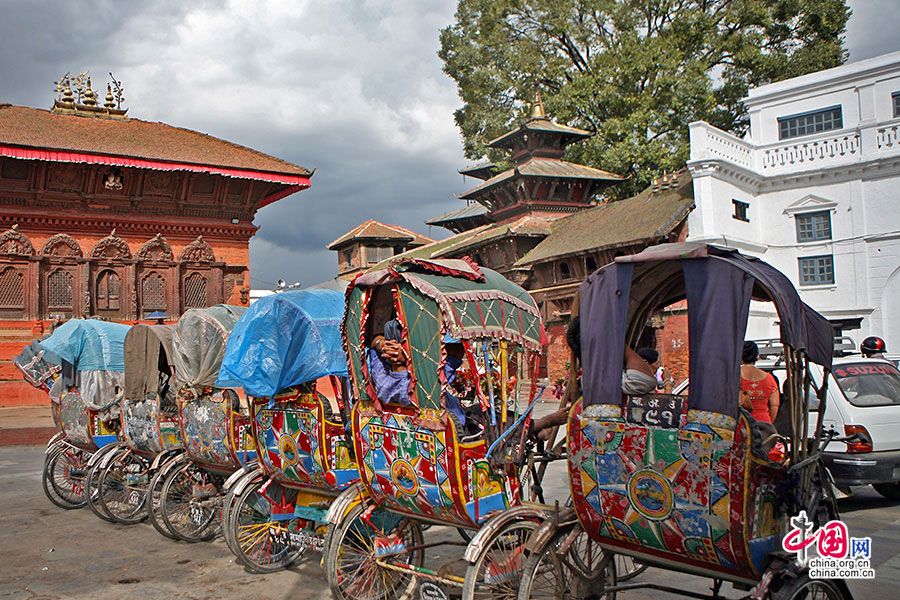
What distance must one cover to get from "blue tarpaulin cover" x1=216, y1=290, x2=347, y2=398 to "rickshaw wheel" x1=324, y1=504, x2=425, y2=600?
A: 1288 mm

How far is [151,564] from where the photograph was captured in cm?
714

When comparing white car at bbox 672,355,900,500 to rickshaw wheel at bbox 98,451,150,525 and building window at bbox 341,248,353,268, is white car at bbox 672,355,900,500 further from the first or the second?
building window at bbox 341,248,353,268

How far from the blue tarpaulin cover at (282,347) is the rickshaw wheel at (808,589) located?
3.79m

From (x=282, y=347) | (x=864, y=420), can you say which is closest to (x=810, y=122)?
(x=864, y=420)

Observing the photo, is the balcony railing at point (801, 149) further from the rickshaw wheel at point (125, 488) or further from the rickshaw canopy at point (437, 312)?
the rickshaw canopy at point (437, 312)

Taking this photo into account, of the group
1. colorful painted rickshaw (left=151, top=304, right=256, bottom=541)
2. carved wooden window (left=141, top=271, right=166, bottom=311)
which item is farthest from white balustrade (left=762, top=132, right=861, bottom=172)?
colorful painted rickshaw (left=151, top=304, right=256, bottom=541)

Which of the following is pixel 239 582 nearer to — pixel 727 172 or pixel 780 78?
pixel 727 172

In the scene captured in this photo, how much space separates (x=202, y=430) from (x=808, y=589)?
5.84 metres

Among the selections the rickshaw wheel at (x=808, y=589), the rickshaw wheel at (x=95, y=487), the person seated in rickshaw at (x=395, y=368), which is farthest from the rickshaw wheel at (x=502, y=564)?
the rickshaw wheel at (x=95, y=487)

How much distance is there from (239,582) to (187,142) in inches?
895

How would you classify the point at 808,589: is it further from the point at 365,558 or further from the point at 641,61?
the point at 641,61

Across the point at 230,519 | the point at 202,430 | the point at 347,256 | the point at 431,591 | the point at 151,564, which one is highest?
the point at 347,256

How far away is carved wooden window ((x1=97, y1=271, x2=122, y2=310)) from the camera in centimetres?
2384

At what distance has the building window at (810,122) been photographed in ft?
78.2
